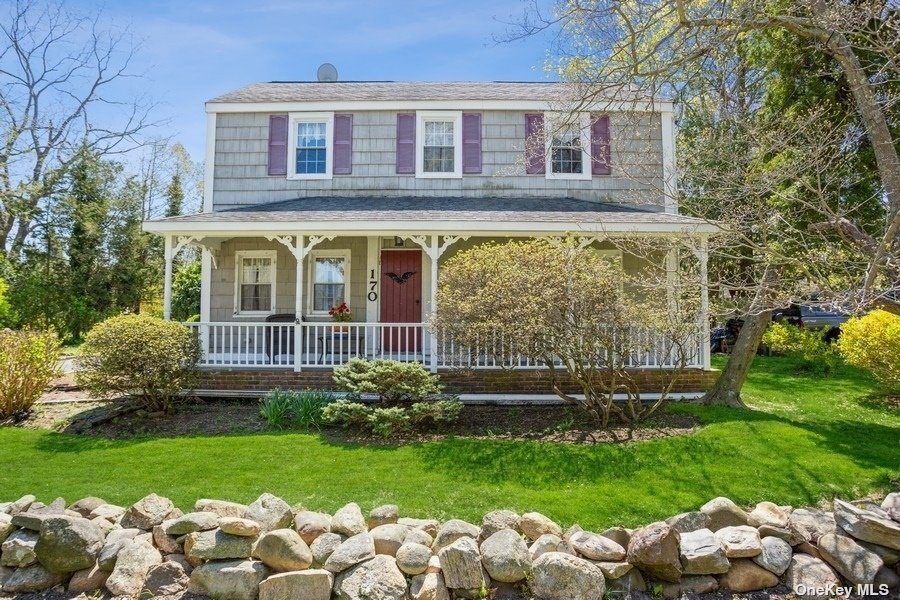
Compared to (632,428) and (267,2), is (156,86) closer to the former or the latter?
(267,2)

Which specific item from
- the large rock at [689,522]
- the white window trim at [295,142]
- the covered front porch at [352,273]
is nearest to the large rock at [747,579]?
the large rock at [689,522]

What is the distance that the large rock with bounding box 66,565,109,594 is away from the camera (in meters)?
4.22

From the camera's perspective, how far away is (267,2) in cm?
986

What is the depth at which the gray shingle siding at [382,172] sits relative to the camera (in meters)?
11.8

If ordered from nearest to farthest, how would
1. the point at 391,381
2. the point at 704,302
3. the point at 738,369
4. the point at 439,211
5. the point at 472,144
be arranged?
1. the point at 391,381
2. the point at 704,302
3. the point at 738,369
4. the point at 439,211
5. the point at 472,144

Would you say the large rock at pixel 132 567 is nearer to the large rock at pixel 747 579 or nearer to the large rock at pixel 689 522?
the large rock at pixel 689 522

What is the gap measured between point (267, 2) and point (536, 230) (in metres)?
6.25

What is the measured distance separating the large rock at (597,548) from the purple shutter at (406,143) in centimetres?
926

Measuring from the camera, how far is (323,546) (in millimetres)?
4148

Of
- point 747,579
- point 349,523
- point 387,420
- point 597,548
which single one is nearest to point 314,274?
point 387,420

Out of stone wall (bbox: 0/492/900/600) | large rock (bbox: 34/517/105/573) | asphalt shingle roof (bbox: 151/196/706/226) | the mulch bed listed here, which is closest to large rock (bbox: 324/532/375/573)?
stone wall (bbox: 0/492/900/600)

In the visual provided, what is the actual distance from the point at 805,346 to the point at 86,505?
47.6ft

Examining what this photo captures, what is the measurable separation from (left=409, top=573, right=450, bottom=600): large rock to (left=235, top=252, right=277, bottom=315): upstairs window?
876 centimetres

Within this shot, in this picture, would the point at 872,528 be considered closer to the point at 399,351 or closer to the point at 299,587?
the point at 299,587
